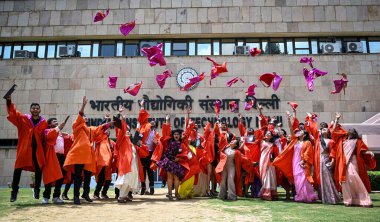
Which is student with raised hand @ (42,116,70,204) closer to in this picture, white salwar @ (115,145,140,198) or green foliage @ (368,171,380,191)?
white salwar @ (115,145,140,198)

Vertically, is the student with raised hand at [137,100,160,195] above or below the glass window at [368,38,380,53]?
below

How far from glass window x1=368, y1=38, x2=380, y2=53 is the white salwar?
18.4 m

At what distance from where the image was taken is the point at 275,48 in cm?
2089

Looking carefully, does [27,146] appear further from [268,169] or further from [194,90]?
[194,90]

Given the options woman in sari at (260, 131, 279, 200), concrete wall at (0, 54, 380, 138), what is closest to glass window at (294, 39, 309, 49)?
concrete wall at (0, 54, 380, 138)

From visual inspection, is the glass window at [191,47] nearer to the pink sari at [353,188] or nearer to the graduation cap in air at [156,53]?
the graduation cap in air at [156,53]

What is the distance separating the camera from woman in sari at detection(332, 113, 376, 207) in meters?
7.43

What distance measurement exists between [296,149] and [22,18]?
1949cm

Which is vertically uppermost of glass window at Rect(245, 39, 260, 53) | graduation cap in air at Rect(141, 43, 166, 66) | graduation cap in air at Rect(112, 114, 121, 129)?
glass window at Rect(245, 39, 260, 53)

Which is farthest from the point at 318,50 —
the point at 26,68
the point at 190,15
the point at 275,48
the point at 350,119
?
the point at 26,68

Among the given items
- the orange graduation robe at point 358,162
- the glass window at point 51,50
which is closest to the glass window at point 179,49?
the glass window at point 51,50

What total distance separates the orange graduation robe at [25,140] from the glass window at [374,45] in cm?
2009

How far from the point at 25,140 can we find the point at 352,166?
7161 mm

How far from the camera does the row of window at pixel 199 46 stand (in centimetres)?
2078
